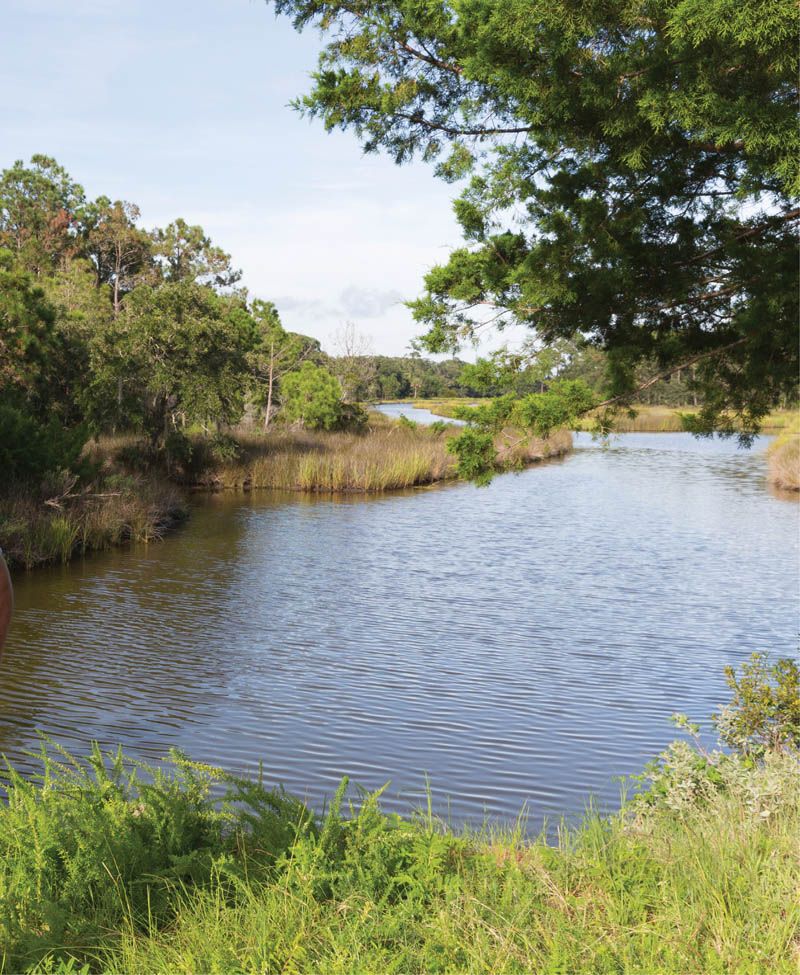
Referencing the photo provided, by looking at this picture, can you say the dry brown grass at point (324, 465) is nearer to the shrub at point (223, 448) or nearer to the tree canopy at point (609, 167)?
the shrub at point (223, 448)

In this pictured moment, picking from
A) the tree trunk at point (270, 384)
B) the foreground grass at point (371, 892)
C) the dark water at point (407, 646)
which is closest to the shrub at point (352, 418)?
the tree trunk at point (270, 384)

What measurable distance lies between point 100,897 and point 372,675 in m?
5.78

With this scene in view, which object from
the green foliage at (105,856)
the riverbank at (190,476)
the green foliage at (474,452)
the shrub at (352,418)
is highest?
the shrub at (352,418)

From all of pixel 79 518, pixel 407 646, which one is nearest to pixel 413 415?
pixel 79 518

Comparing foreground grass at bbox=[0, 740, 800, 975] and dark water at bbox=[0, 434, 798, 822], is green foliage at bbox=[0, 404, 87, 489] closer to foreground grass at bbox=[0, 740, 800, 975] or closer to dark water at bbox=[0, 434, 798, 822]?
dark water at bbox=[0, 434, 798, 822]

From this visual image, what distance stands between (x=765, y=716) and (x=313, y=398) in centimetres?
2621

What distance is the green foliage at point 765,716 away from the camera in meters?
5.59

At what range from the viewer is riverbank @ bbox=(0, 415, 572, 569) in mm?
14008

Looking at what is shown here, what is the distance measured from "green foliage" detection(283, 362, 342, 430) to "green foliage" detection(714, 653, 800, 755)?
25.7 metres

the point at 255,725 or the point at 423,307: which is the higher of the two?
the point at 423,307

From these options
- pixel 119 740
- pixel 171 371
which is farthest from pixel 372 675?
pixel 171 371

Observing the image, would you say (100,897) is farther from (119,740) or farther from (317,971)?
(119,740)

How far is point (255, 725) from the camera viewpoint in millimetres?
7703

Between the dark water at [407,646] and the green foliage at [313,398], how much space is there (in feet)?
37.5
